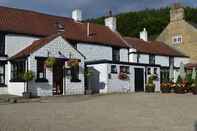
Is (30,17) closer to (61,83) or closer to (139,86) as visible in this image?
(61,83)

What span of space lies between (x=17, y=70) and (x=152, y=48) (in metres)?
19.6

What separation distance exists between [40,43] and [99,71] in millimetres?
6533

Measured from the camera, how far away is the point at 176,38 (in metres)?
52.2

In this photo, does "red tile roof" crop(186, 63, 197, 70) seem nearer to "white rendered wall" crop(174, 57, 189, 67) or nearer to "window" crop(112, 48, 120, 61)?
"white rendered wall" crop(174, 57, 189, 67)

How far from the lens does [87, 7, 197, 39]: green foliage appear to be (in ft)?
246

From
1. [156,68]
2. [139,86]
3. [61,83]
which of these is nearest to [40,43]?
[61,83]

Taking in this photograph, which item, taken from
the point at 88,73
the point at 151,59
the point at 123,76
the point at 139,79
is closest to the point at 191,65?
the point at 151,59

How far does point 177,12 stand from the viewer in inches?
2076

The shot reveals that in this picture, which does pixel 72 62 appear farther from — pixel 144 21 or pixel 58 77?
pixel 144 21

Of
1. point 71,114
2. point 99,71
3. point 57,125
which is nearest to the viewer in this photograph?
point 57,125

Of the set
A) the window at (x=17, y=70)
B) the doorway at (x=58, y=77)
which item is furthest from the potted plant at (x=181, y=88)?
the window at (x=17, y=70)

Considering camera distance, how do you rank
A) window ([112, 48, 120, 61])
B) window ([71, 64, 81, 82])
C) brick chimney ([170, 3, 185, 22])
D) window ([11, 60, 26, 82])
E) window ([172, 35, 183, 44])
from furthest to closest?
brick chimney ([170, 3, 185, 22])
window ([172, 35, 183, 44])
window ([112, 48, 120, 61])
window ([71, 64, 81, 82])
window ([11, 60, 26, 82])

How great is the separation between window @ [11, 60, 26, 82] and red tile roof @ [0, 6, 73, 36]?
112 inches

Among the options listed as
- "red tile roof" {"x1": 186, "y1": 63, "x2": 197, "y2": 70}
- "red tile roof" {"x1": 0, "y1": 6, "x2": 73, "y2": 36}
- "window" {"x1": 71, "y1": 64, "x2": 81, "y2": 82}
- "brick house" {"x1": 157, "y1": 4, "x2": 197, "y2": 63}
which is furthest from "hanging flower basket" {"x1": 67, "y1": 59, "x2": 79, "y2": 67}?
"brick house" {"x1": 157, "y1": 4, "x2": 197, "y2": 63}
